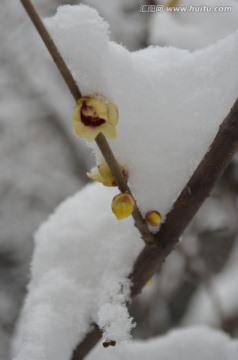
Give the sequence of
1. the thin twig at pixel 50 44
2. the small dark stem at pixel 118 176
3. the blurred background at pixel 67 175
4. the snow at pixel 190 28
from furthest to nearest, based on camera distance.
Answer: the blurred background at pixel 67 175 → the snow at pixel 190 28 → the small dark stem at pixel 118 176 → the thin twig at pixel 50 44

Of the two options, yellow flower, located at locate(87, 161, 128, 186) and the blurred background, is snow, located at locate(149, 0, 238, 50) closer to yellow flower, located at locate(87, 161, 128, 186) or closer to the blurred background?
the blurred background

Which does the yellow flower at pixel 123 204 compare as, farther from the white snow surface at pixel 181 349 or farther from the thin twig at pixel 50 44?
the white snow surface at pixel 181 349

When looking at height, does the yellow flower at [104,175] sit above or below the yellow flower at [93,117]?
below

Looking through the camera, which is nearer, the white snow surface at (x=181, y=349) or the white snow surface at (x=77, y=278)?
the white snow surface at (x=77, y=278)

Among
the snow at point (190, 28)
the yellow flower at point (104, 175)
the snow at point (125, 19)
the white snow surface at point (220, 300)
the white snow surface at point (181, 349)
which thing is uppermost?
the snow at point (125, 19)

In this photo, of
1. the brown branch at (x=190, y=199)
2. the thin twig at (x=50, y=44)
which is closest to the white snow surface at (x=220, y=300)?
the brown branch at (x=190, y=199)

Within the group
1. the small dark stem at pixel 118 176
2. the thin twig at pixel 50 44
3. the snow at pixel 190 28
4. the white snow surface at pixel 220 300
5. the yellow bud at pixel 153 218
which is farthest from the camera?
the white snow surface at pixel 220 300

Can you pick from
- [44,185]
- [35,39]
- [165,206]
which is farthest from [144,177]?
[44,185]
